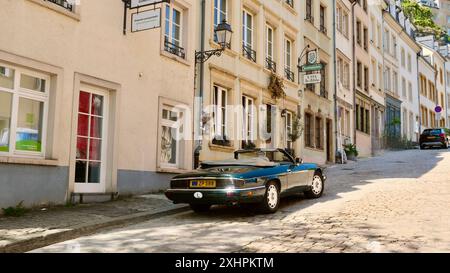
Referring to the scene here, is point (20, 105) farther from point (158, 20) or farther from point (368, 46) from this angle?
point (368, 46)

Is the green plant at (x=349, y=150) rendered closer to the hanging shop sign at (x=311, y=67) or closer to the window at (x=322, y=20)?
the window at (x=322, y=20)

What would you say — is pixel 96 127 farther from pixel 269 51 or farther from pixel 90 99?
pixel 269 51

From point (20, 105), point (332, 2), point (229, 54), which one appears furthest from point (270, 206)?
point (332, 2)

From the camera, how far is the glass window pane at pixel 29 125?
368 inches

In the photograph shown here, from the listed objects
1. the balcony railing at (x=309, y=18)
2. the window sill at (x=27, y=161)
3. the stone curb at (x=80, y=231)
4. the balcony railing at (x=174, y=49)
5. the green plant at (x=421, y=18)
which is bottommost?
the stone curb at (x=80, y=231)

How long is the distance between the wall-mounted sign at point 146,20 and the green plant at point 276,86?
840 centimetres

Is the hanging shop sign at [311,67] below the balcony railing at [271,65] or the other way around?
the other way around

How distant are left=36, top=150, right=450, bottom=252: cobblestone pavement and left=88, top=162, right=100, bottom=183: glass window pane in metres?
2.59

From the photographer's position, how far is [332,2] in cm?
2653

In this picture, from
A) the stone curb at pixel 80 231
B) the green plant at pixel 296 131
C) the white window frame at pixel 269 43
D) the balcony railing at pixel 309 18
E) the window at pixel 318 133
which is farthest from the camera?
the window at pixel 318 133

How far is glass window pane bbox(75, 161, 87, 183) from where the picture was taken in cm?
1058

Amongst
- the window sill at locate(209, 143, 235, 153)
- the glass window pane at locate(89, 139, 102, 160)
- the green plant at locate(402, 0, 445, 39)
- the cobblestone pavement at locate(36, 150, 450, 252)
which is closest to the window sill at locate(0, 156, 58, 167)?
the glass window pane at locate(89, 139, 102, 160)

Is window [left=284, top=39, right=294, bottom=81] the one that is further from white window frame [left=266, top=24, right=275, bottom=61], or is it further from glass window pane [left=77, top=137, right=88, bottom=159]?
glass window pane [left=77, top=137, right=88, bottom=159]

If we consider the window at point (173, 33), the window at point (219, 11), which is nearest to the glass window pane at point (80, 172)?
the window at point (173, 33)
